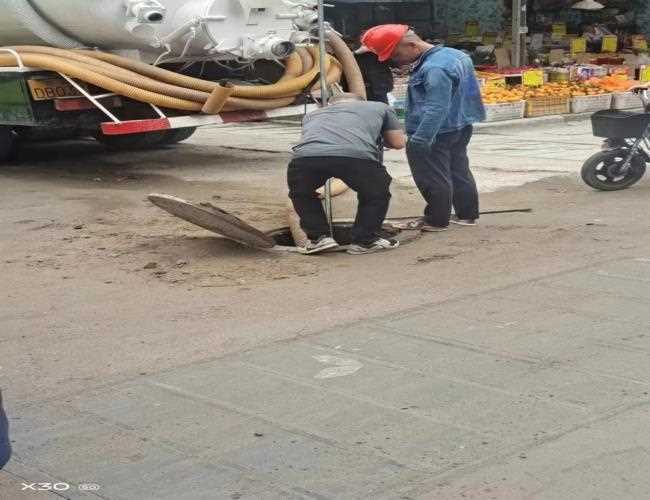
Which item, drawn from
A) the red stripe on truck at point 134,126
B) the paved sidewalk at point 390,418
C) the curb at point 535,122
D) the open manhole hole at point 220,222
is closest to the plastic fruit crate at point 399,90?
the curb at point 535,122

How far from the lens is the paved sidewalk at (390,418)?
3.80 meters

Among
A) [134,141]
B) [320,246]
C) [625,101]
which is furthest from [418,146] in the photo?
[625,101]

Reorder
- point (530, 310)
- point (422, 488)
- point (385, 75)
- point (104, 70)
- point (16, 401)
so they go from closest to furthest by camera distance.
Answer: point (422, 488), point (16, 401), point (530, 310), point (104, 70), point (385, 75)

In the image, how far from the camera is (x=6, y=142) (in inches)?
535

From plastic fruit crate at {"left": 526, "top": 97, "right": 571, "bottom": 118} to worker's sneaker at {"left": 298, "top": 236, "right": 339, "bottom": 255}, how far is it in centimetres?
1009

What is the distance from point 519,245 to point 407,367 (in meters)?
2.93

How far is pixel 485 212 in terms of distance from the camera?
9219 millimetres

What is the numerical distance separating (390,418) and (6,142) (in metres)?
10.4

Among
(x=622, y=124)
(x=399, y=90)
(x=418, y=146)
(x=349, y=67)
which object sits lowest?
(x=399, y=90)

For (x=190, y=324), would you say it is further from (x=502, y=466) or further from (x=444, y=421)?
(x=502, y=466)

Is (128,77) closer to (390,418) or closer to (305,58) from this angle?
(305,58)

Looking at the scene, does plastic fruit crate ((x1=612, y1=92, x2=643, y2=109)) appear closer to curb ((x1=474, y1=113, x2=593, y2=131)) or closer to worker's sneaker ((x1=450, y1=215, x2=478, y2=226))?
curb ((x1=474, y1=113, x2=593, y2=131))

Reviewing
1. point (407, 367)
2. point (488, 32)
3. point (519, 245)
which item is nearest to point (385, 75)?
point (519, 245)

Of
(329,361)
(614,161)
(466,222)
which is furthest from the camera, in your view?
(614,161)
